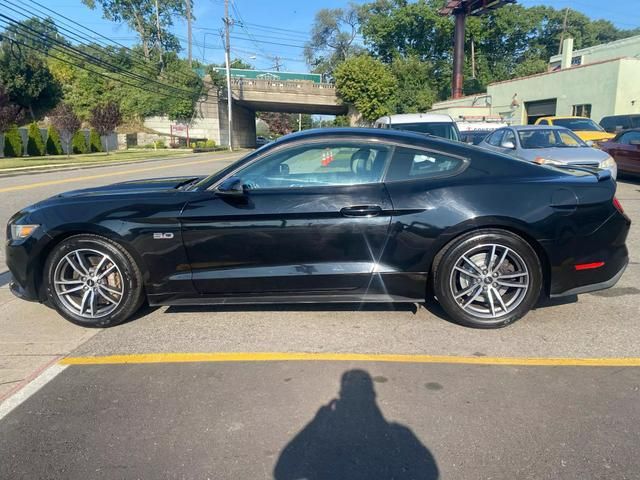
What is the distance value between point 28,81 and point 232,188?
1950 inches

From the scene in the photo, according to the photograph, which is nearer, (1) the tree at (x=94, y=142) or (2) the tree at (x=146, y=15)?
(1) the tree at (x=94, y=142)

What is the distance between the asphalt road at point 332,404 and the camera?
233 centimetres

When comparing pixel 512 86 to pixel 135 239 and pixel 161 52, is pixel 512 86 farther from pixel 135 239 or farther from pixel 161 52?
pixel 161 52

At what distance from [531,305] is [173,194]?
297 centimetres

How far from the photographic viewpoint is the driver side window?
3.83 meters

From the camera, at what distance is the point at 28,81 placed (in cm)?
4359

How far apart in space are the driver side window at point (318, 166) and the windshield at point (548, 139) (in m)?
7.81

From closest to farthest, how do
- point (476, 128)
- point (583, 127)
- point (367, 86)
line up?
point (583, 127)
point (476, 128)
point (367, 86)

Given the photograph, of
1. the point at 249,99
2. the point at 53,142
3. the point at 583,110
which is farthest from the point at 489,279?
the point at 249,99

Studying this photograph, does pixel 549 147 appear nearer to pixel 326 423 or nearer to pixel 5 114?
pixel 326 423

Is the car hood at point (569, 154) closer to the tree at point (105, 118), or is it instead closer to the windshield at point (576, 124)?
the windshield at point (576, 124)

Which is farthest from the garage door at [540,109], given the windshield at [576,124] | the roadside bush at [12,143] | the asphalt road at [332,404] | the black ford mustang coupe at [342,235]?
the roadside bush at [12,143]

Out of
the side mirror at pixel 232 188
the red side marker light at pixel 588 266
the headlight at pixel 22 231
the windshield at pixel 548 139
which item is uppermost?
the windshield at pixel 548 139

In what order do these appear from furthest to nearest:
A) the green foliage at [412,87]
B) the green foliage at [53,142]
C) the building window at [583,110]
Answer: the green foliage at [412,87] → the green foliage at [53,142] → the building window at [583,110]
